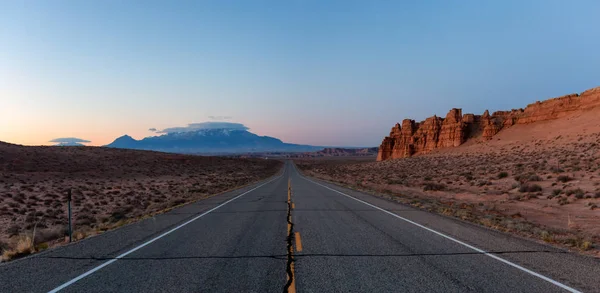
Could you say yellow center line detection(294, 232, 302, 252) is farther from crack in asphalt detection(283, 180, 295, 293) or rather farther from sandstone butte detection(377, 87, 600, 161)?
sandstone butte detection(377, 87, 600, 161)

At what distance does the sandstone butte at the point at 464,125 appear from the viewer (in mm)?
74125

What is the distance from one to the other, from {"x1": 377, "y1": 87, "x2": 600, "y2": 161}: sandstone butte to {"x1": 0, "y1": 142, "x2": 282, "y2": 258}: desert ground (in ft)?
190

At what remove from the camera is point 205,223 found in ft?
42.9

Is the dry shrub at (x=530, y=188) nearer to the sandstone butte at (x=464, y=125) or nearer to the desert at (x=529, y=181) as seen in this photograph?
the desert at (x=529, y=181)

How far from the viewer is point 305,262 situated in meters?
7.52

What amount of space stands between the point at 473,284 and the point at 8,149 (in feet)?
233

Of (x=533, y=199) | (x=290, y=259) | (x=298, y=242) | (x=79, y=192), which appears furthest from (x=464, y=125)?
(x=290, y=259)

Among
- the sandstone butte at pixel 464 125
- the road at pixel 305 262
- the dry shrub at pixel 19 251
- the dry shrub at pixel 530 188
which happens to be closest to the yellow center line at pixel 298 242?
the road at pixel 305 262

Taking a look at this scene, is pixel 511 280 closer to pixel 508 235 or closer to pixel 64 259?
pixel 508 235

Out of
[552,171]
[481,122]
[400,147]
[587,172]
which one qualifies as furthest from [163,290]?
[400,147]

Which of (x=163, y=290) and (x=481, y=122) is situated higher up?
(x=481, y=122)

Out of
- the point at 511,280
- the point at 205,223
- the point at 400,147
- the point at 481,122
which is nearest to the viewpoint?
the point at 511,280

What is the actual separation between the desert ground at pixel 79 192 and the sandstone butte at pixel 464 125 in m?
57.8

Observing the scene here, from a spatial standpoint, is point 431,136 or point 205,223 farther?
point 431,136
